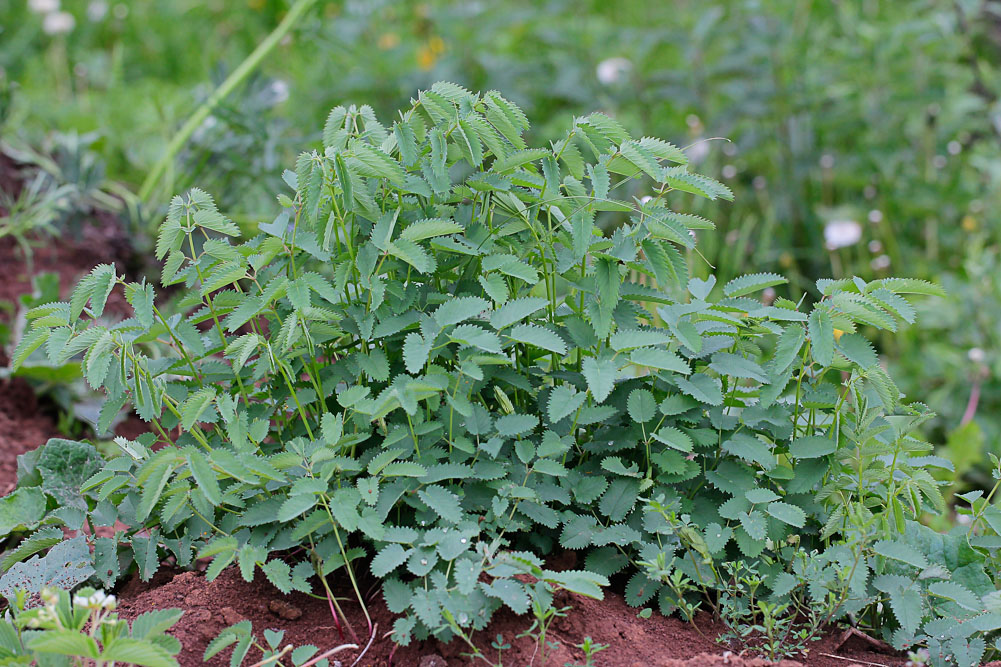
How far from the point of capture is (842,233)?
3.53m

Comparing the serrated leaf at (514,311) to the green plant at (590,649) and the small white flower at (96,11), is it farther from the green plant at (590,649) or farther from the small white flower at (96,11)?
the small white flower at (96,11)

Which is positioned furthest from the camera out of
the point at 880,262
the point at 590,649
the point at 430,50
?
the point at 430,50

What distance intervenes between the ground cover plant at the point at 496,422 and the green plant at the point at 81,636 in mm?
125

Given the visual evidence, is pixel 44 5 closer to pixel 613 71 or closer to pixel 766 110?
pixel 613 71

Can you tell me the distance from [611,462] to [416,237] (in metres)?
0.49

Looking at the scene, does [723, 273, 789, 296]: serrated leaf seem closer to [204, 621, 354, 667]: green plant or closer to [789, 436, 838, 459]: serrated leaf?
[789, 436, 838, 459]: serrated leaf

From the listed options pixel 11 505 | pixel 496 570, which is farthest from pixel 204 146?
pixel 496 570

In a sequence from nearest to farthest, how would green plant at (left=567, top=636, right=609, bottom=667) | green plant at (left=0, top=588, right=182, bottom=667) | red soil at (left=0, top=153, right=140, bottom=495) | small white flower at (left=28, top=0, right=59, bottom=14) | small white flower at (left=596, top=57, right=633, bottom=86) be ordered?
green plant at (left=0, top=588, right=182, bottom=667), green plant at (left=567, top=636, right=609, bottom=667), red soil at (left=0, top=153, right=140, bottom=495), small white flower at (left=596, top=57, right=633, bottom=86), small white flower at (left=28, top=0, right=59, bottom=14)

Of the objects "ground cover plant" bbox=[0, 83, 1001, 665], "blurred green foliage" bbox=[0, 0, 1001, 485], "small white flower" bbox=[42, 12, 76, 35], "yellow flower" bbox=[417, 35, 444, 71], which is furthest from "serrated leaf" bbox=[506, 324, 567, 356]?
"small white flower" bbox=[42, 12, 76, 35]

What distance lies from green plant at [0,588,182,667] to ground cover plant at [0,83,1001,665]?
0.41 ft

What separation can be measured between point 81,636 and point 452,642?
54cm

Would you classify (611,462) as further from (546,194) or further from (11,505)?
(11,505)

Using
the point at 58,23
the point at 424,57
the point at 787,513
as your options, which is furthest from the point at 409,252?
the point at 58,23

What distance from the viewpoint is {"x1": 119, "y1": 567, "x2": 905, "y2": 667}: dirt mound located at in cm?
144
